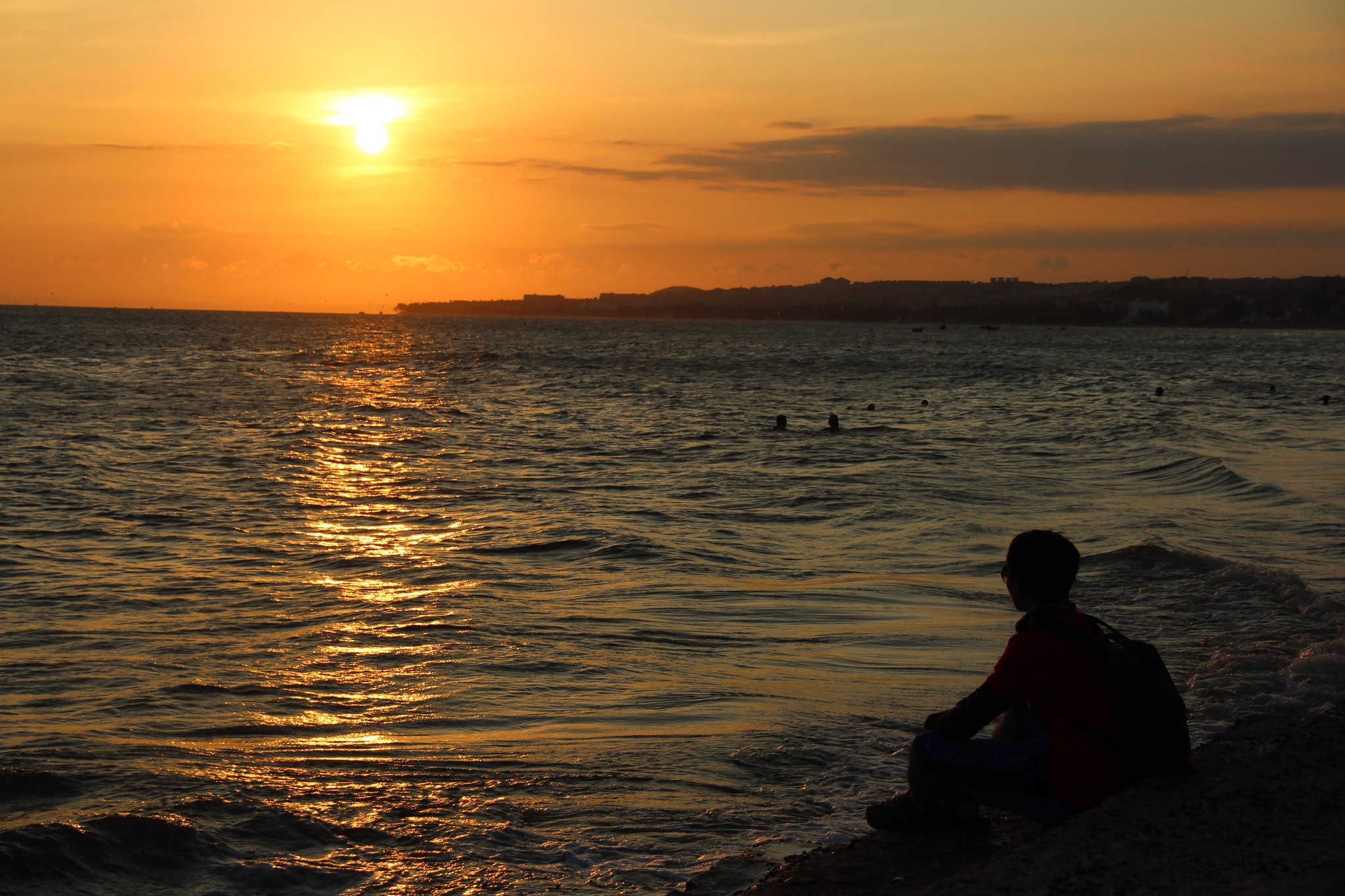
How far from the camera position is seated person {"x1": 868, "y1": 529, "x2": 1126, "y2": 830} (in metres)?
4.13

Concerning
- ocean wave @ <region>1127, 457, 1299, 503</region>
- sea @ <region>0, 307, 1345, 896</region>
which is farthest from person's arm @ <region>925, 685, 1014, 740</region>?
ocean wave @ <region>1127, 457, 1299, 503</region>

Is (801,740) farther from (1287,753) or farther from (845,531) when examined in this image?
(845,531)

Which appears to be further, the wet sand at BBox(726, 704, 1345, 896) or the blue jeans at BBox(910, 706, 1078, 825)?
the blue jeans at BBox(910, 706, 1078, 825)

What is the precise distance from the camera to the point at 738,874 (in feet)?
15.7

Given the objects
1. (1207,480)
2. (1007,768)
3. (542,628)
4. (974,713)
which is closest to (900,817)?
(1007,768)

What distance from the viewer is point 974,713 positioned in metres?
4.25

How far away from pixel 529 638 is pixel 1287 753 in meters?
5.38

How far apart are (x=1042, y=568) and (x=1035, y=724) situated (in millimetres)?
775

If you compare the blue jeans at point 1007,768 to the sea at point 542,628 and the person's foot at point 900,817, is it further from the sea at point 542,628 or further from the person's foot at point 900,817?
the sea at point 542,628

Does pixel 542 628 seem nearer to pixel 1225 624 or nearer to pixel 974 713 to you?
pixel 974 713

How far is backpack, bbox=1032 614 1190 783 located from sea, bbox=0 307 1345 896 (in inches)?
58.7

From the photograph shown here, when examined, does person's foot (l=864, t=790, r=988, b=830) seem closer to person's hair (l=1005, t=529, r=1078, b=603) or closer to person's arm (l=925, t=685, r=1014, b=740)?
person's arm (l=925, t=685, r=1014, b=740)

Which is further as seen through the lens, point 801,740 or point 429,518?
point 429,518

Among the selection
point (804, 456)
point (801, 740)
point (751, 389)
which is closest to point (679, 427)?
point (804, 456)
